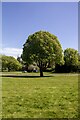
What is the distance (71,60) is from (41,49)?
35.7m

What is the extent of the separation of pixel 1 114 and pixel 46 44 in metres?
44.8

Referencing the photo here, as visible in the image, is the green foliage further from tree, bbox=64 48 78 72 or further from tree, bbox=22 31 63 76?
tree, bbox=22 31 63 76

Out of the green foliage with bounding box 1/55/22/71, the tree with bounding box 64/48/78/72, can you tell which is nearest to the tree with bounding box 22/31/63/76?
the tree with bounding box 64/48/78/72

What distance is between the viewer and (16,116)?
9.98 m

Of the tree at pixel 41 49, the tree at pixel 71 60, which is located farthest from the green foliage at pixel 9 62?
the tree at pixel 41 49

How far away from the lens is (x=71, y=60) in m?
87.5

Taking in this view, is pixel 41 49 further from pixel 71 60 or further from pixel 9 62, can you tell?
pixel 9 62

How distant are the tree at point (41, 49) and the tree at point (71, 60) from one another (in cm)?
3054

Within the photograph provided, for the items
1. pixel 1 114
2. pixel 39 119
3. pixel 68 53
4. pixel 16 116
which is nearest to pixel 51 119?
pixel 39 119

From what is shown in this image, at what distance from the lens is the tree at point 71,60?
85.9 meters

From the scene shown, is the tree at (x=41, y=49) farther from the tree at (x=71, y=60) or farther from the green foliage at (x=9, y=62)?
the green foliage at (x=9, y=62)

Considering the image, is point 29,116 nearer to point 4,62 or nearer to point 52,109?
point 52,109

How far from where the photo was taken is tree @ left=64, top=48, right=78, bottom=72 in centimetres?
8588

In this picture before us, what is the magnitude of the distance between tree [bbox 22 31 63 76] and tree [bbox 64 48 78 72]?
30538 millimetres
